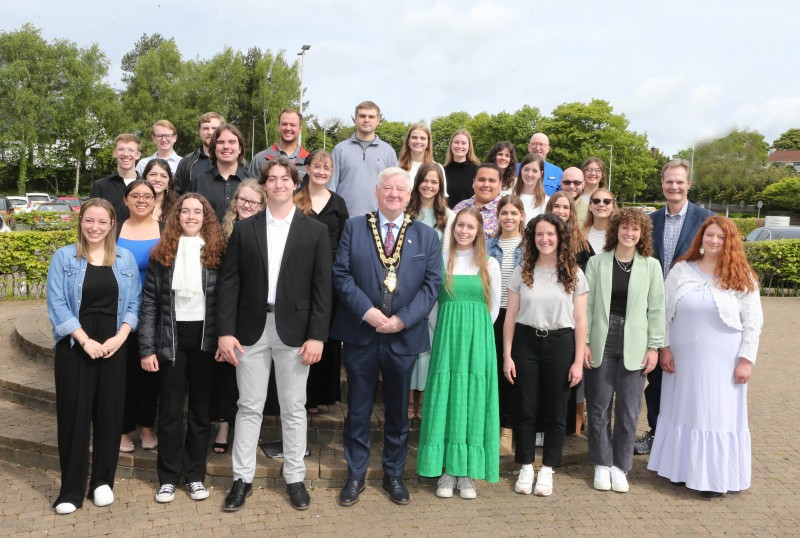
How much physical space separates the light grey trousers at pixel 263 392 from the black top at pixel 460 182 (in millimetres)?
2950

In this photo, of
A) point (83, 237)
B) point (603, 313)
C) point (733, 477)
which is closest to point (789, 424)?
point (733, 477)

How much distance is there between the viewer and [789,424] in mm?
6773

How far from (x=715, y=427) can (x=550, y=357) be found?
1423 millimetres

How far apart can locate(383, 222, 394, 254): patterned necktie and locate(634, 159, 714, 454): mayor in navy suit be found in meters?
2.68

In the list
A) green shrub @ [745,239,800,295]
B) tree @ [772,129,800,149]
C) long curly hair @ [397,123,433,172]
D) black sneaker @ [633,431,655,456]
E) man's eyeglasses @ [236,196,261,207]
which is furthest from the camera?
tree @ [772,129,800,149]

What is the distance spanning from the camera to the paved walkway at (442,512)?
4.24 meters

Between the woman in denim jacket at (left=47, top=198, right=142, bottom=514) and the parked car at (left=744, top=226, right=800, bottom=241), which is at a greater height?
the parked car at (left=744, top=226, right=800, bottom=241)

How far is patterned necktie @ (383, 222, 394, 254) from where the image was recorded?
463 cm

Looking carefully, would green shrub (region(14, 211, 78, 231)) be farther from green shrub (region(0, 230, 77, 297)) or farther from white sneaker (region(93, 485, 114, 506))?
white sneaker (region(93, 485, 114, 506))

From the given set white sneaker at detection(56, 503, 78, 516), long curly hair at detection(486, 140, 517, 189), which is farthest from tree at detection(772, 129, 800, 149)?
white sneaker at detection(56, 503, 78, 516)

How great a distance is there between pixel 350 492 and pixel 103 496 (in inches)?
66.9

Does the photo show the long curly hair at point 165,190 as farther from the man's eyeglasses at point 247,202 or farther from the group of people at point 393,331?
the man's eyeglasses at point 247,202

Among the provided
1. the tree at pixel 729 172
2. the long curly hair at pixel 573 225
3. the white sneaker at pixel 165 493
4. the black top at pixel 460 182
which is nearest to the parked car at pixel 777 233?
the black top at pixel 460 182

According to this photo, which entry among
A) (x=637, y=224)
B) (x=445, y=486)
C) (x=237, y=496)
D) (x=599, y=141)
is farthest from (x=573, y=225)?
(x=599, y=141)
